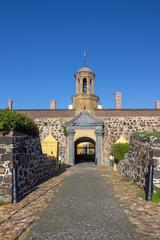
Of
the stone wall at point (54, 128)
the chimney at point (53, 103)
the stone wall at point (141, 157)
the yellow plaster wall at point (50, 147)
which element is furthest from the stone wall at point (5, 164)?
the chimney at point (53, 103)

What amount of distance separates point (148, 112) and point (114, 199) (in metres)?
22.8

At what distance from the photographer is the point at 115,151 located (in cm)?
2377

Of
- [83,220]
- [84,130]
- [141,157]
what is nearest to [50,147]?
[84,130]

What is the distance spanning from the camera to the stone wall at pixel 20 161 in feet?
29.0

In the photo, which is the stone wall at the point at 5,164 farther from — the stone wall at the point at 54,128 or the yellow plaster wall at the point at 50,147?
the stone wall at the point at 54,128

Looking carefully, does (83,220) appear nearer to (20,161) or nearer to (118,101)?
(20,161)

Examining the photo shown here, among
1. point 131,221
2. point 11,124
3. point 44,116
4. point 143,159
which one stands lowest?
point 131,221

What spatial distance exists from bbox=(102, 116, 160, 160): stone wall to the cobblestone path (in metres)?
21.3

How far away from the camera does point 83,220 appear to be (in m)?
6.50

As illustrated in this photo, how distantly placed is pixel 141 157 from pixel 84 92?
20889 millimetres

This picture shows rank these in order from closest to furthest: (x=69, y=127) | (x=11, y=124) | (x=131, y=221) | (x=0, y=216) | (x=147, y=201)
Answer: (x=131, y=221) → (x=0, y=216) → (x=147, y=201) → (x=11, y=124) → (x=69, y=127)

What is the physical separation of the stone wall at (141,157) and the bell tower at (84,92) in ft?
54.9

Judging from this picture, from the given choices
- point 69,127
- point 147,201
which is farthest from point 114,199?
point 69,127

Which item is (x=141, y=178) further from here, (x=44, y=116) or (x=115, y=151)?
(x=44, y=116)
